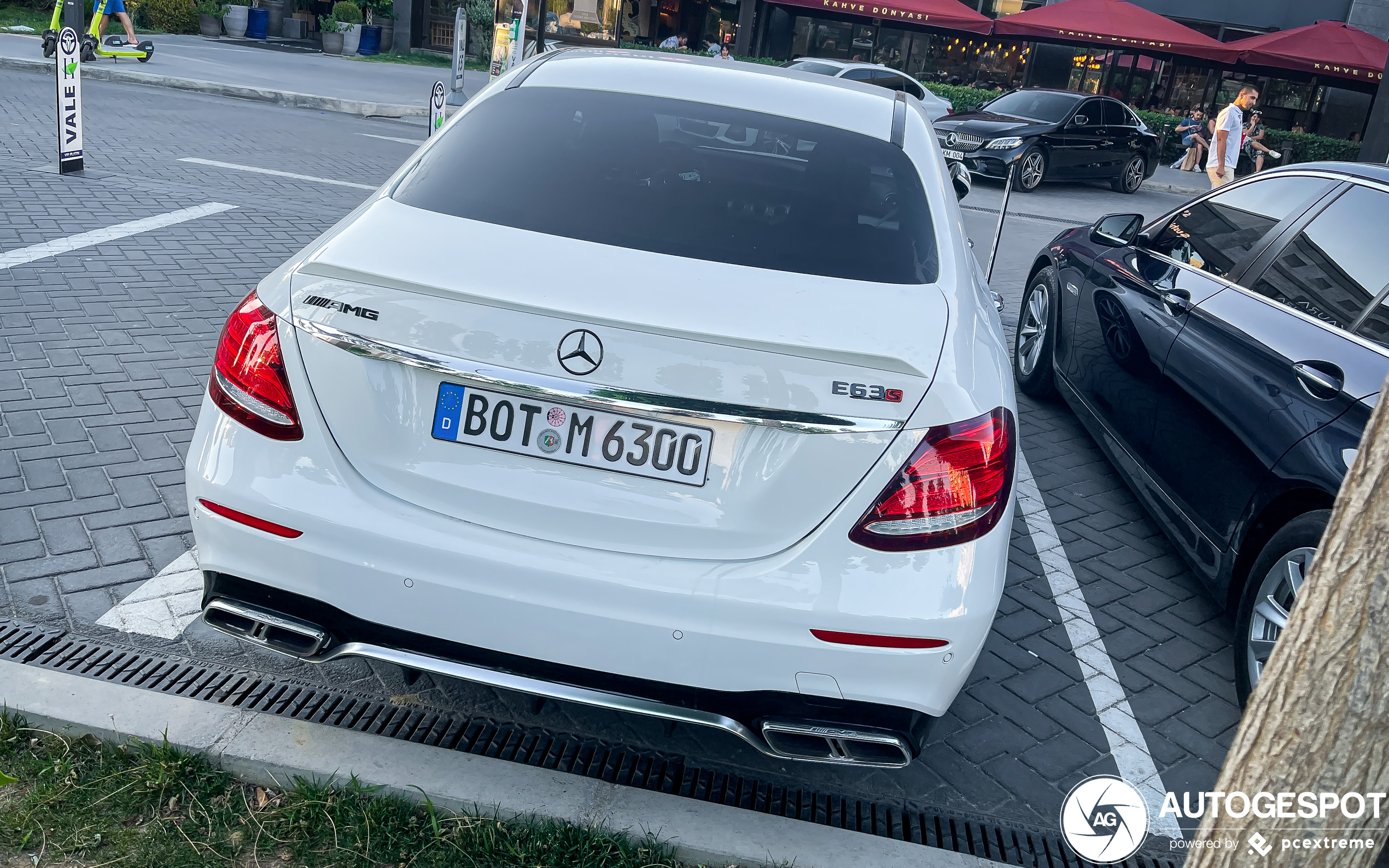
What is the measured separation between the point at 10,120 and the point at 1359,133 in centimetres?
3026

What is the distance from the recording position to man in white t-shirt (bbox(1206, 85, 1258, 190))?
1547 centimetres

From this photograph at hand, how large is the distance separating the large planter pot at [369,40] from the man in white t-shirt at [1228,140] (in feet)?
69.9

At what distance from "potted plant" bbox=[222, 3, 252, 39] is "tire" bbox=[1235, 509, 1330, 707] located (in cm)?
2983

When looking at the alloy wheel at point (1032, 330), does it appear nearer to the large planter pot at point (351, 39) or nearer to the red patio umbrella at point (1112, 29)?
the red patio umbrella at point (1112, 29)

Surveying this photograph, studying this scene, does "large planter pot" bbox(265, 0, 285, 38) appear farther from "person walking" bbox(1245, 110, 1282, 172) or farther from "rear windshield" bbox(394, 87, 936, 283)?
"rear windshield" bbox(394, 87, 936, 283)

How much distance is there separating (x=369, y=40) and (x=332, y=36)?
2.48 meters

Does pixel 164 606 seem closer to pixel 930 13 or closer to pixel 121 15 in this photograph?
pixel 121 15

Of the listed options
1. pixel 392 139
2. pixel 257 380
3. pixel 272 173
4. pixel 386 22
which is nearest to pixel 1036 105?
pixel 392 139

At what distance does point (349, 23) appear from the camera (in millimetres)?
28500

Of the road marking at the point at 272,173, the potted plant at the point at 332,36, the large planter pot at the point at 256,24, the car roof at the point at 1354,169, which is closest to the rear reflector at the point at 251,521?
the car roof at the point at 1354,169

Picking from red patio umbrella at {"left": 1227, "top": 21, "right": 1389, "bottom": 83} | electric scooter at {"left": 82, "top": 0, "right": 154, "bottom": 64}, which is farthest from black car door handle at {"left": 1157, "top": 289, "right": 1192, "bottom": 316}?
red patio umbrella at {"left": 1227, "top": 21, "right": 1389, "bottom": 83}

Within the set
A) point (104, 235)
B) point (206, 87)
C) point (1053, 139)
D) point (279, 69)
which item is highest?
point (1053, 139)

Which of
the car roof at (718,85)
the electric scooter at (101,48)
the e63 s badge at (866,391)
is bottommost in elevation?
the electric scooter at (101,48)

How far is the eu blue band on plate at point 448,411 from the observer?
2.34 meters
